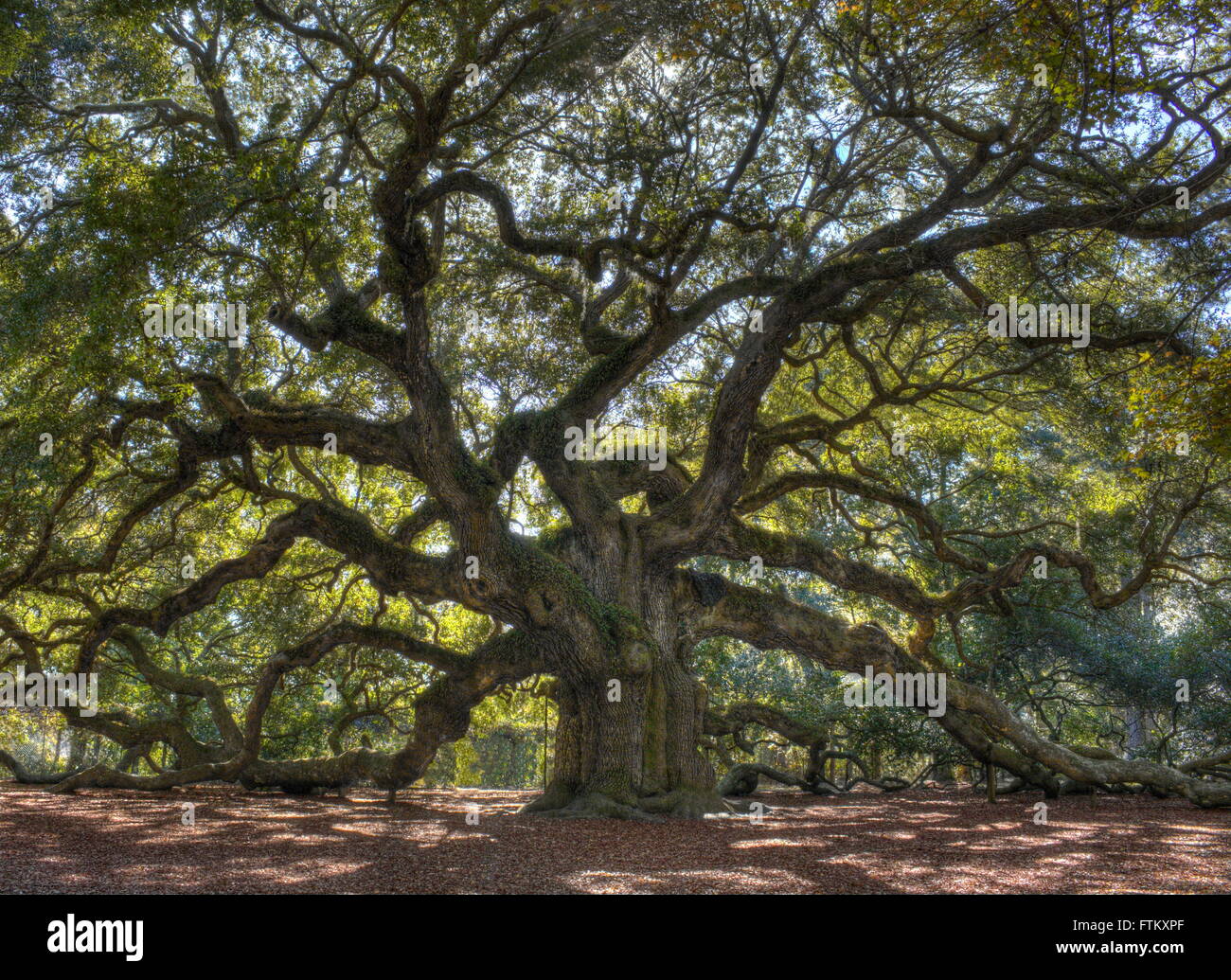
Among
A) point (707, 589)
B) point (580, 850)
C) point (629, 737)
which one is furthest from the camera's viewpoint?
point (707, 589)

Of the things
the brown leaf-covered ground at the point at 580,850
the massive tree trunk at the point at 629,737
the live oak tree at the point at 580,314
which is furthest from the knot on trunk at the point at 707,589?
the brown leaf-covered ground at the point at 580,850

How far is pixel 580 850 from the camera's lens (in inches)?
272

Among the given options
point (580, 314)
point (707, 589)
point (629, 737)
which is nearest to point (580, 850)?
point (629, 737)

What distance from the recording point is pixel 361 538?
1010 cm

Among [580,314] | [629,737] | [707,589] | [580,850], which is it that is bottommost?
[580,850]

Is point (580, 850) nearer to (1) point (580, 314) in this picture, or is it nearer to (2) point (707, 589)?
(2) point (707, 589)

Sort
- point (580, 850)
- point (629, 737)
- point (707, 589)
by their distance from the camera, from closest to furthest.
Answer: point (580, 850)
point (629, 737)
point (707, 589)

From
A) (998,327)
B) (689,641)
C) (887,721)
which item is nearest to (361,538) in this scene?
(689,641)

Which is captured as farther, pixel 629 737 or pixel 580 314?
pixel 580 314

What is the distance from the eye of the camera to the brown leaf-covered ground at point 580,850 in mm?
5328

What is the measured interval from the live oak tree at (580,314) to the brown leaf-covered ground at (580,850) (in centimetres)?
147

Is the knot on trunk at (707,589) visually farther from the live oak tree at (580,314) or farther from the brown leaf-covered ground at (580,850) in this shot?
the brown leaf-covered ground at (580,850)

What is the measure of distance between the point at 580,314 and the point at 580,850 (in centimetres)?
736

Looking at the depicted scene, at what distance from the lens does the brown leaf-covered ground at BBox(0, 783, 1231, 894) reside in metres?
5.33
